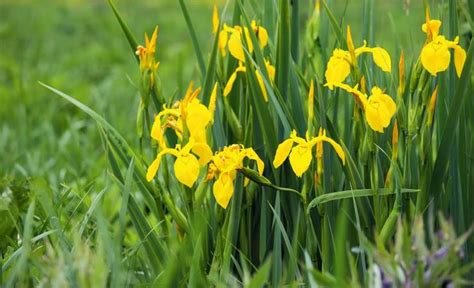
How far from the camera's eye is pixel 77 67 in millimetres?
4977

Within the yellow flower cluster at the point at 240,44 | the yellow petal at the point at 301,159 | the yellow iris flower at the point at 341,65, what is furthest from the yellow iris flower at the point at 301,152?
the yellow flower cluster at the point at 240,44

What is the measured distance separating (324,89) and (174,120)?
36 cm

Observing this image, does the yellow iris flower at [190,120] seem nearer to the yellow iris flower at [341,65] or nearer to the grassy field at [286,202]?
the grassy field at [286,202]

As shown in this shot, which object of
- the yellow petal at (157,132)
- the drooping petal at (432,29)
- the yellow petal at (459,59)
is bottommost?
the yellow petal at (157,132)

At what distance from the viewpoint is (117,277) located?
4.12 ft

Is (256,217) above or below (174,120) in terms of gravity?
below

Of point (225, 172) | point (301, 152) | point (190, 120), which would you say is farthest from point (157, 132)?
point (301, 152)

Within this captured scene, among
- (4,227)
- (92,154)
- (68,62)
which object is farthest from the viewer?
(68,62)

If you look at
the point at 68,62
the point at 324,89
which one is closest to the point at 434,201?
the point at 324,89

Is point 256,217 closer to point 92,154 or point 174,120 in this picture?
point 174,120

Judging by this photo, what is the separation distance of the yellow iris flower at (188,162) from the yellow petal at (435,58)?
1.37ft

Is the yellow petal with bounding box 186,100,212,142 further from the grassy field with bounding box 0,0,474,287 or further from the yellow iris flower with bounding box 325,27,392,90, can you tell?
the yellow iris flower with bounding box 325,27,392,90

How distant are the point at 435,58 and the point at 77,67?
3792mm

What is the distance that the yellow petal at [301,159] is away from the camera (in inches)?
55.9
